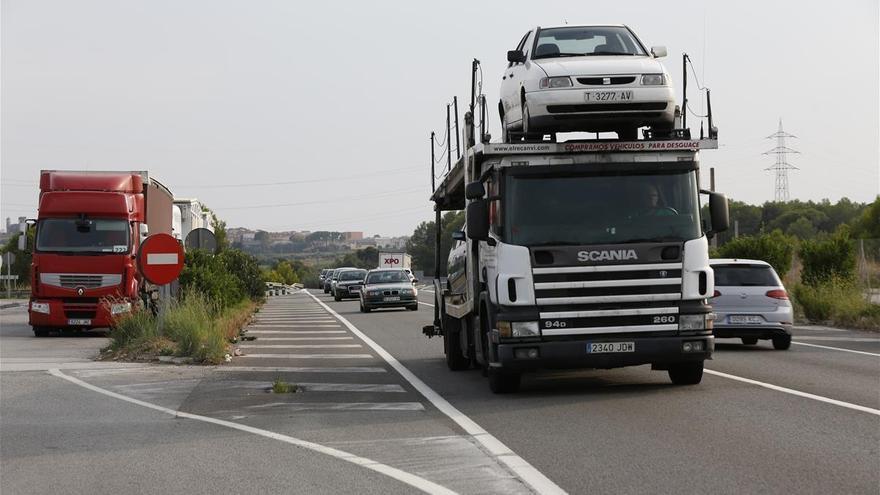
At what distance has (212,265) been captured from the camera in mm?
29625

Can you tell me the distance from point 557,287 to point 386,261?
211 ft

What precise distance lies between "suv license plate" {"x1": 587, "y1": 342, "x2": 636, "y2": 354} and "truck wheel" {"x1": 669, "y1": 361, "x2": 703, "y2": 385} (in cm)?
126

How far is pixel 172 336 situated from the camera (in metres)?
20.7

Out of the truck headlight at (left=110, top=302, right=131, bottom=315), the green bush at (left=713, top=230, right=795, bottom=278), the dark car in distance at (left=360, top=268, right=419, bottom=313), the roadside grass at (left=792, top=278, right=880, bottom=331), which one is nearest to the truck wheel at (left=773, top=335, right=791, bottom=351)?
the roadside grass at (left=792, top=278, right=880, bottom=331)

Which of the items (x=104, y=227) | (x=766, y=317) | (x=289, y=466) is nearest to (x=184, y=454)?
(x=289, y=466)

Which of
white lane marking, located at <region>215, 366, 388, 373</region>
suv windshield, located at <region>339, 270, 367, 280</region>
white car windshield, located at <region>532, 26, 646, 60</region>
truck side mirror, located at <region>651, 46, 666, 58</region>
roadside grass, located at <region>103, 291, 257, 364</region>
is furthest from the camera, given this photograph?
suv windshield, located at <region>339, 270, 367, 280</region>

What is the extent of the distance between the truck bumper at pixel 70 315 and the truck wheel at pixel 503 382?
51.8 feet

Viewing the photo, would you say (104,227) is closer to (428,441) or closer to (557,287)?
(557,287)

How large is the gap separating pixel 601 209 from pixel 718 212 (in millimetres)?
1309

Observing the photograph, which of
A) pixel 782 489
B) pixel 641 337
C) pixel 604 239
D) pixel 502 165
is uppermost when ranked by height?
pixel 502 165

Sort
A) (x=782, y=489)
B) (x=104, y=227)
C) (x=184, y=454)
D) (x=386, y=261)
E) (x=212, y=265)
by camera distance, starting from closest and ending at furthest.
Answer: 1. (x=782, y=489)
2. (x=184, y=454)
3. (x=104, y=227)
4. (x=212, y=265)
5. (x=386, y=261)

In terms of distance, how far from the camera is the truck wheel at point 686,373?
45.6 feet

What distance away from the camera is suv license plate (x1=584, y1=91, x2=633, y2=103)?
13484 millimetres

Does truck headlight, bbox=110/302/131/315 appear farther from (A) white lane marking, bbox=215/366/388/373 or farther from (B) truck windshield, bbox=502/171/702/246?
(B) truck windshield, bbox=502/171/702/246
